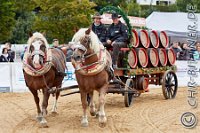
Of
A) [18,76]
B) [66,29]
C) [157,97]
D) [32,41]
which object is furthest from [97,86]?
[66,29]

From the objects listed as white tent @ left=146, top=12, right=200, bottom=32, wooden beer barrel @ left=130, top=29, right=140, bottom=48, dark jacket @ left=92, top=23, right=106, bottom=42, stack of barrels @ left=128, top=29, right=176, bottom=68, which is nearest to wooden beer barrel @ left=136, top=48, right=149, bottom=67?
stack of barrels @ left=128, top=29, right=176, bottom=68

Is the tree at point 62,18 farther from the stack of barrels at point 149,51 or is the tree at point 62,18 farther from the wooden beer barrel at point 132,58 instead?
the wooden beer barrel at point 132,58

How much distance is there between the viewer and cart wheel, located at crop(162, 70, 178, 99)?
13940mm

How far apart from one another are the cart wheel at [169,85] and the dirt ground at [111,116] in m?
0.23

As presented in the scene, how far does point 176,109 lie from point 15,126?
435cm

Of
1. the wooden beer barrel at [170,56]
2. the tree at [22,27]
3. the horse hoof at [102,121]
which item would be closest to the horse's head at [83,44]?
the horse hoof at [102,121]

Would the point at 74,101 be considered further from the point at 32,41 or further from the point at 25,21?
the point at 25,21

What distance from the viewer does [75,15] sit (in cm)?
3212

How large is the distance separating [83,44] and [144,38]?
4492 mm

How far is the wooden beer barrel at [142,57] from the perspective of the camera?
13056mm

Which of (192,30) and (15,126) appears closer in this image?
(15,126)

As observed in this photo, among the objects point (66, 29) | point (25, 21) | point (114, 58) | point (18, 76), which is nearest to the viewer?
point (114, 58)

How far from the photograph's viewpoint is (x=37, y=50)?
9.24 metres

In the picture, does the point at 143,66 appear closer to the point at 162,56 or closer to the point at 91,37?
the point at 162,56
